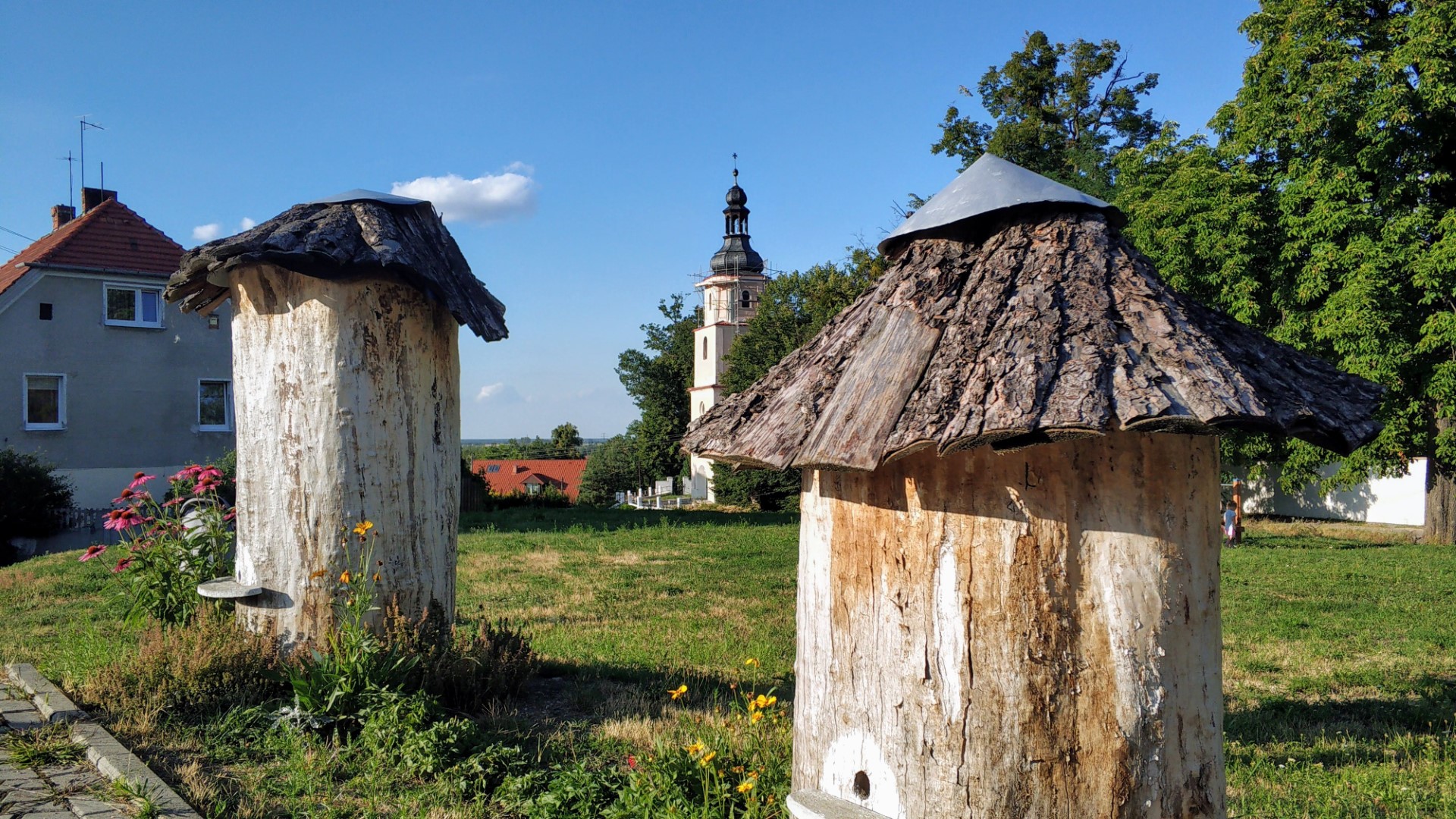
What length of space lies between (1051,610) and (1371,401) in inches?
49.0

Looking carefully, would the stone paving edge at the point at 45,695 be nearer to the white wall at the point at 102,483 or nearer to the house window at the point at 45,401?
the white wall at the point at 102,483

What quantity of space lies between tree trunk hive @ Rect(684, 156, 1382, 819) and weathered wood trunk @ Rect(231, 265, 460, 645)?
3.60 metres

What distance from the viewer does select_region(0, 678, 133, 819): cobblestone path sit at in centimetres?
412

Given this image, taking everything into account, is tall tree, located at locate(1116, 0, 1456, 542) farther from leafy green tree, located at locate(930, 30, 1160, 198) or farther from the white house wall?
the white house wall

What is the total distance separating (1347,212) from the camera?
55.3ft

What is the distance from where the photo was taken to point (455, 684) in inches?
229

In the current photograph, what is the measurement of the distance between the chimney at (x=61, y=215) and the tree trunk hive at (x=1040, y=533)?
29.1 metres

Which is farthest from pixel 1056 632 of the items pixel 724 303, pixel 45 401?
pixel 724 303

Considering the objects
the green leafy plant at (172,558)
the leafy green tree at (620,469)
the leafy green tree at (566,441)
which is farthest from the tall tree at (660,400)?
the green leafy plant at (172,558)

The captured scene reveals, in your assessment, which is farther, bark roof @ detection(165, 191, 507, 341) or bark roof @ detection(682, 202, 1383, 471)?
bark roof @ detection(165, 191, 507, 341)

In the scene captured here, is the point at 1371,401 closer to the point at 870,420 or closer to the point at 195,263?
the point at 870,420

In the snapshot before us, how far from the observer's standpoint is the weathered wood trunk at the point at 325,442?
18.8 ft

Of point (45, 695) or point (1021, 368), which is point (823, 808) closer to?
point (1021, 368)

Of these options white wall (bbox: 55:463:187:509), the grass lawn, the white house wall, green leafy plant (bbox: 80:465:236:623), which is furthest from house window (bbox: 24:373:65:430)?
green leafy plant (bbox: 80:465:236:623)
